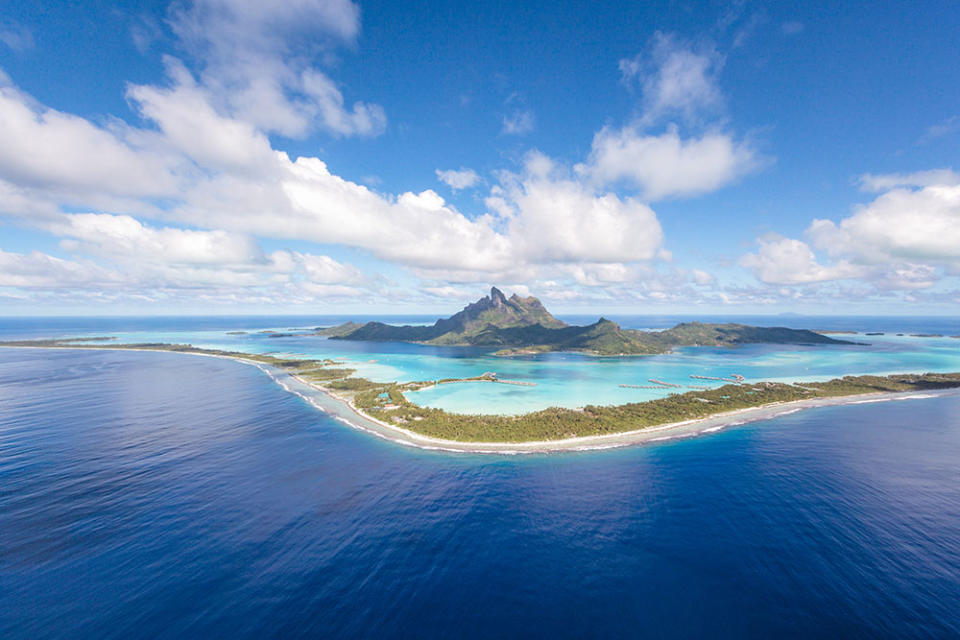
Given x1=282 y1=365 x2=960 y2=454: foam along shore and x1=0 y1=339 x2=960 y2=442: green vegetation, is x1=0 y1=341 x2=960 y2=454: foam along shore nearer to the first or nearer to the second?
x1=282 y1=365 x2=960 y2=454: foam along shore

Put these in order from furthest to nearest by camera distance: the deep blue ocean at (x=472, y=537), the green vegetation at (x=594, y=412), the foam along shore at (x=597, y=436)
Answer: the green vegetation at (x=594, y=412) → the foam along shore at (x=597, y=436) → the deep blue ocean at (x=472, y=537)

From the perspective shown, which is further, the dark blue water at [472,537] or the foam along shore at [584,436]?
the foam along shore at [584,436]

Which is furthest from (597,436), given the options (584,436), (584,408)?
(584,408)

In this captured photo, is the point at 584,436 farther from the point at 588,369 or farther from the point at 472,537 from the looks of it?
the point at 588,369

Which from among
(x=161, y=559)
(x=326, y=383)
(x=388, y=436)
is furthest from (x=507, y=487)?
(x=326, y=383)

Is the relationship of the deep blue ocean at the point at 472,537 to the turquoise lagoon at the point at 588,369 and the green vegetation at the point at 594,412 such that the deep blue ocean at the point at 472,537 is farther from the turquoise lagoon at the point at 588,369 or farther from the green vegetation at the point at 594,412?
the turquoise lagoon at the point at 588,369

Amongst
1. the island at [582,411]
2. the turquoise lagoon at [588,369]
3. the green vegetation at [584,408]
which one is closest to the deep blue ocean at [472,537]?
the island at [582,411]
